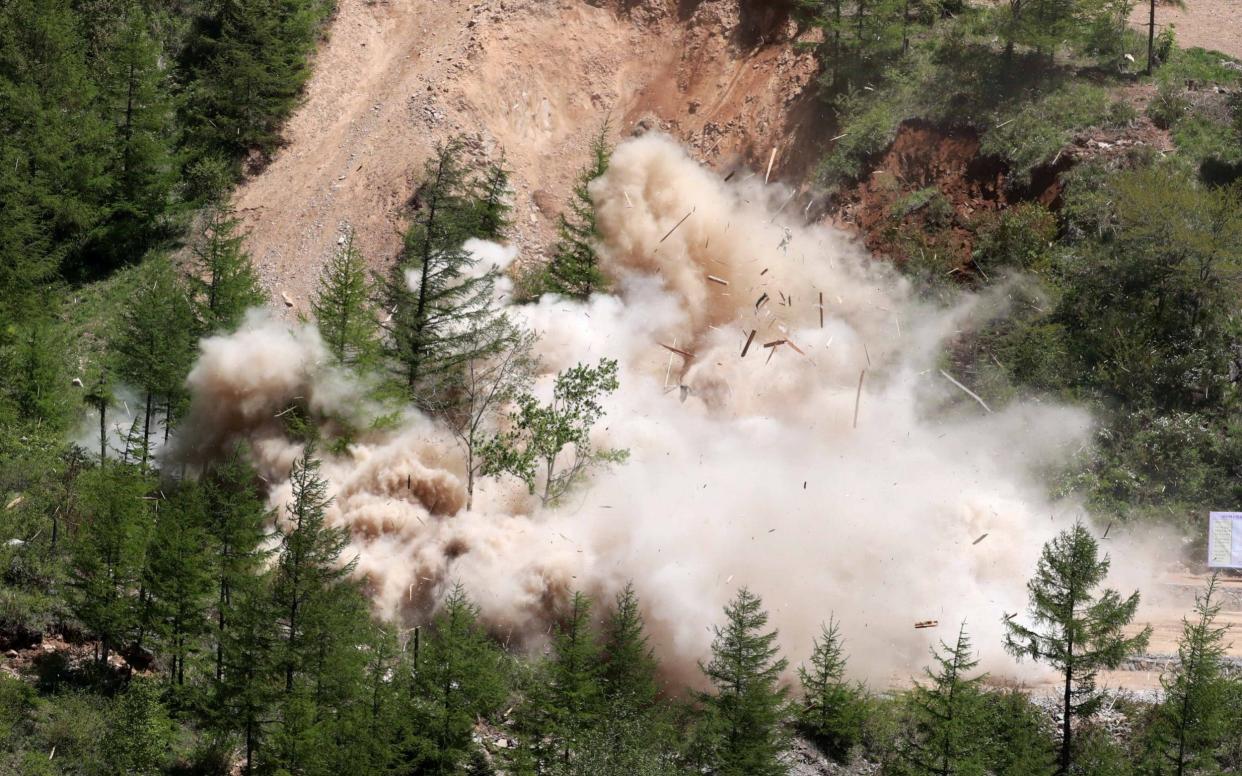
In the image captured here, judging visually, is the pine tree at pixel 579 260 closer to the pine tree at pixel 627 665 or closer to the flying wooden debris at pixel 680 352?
the flying wooden debris at pixel 680 352

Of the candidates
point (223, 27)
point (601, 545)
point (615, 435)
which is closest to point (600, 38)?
point (223, 27)

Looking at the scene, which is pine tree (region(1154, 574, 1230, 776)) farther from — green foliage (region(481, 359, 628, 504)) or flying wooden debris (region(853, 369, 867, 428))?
green foliage (region(481, 359, 628, 504))

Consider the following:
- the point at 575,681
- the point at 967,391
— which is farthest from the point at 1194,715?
the point at 967,391

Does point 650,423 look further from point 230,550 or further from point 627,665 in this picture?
point 230,550

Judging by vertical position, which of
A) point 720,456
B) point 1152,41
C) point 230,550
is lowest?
point 230,550

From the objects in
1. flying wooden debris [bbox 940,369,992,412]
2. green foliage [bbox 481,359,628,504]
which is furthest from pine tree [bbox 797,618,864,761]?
flying wooden debris [bbox 940,369,992,412]

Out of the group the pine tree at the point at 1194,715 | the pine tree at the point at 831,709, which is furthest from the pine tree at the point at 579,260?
the pine tree at the point at 1194,715

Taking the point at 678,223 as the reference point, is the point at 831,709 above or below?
below
